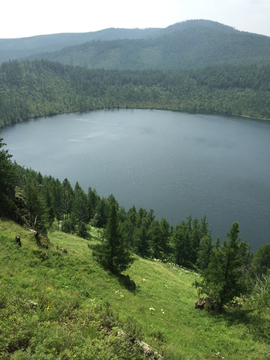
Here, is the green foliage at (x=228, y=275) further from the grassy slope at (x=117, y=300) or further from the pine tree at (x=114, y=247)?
the pine tree at (x=114, y=247)

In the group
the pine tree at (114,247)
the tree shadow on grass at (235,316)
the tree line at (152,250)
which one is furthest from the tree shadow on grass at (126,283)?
the tree shadow on grass at (235,316)

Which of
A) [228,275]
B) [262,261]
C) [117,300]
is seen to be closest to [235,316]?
[228,275]

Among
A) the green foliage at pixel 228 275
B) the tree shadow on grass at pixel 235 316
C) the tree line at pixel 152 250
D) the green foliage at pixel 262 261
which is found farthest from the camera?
the green foliage at pixel 262 261

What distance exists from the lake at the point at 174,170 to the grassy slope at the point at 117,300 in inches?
2820

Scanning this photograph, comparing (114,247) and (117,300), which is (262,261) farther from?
(117,300)

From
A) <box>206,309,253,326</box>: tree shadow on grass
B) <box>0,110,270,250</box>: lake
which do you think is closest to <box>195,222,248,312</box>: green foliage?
<box>206,309,253,326</box>: tree shadow on grass

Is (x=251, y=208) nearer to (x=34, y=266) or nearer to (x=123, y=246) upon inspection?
(x=123, y=246)

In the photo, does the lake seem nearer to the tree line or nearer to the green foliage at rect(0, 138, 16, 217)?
the tree line

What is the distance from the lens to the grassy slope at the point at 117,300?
54.7 feet

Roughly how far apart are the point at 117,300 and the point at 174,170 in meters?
118

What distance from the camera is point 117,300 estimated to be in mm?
21875

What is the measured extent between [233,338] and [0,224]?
2611 centimetres

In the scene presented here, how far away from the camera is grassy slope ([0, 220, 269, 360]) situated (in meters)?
16.7

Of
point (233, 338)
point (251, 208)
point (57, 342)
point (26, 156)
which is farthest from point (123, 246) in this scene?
point (26, 156)
